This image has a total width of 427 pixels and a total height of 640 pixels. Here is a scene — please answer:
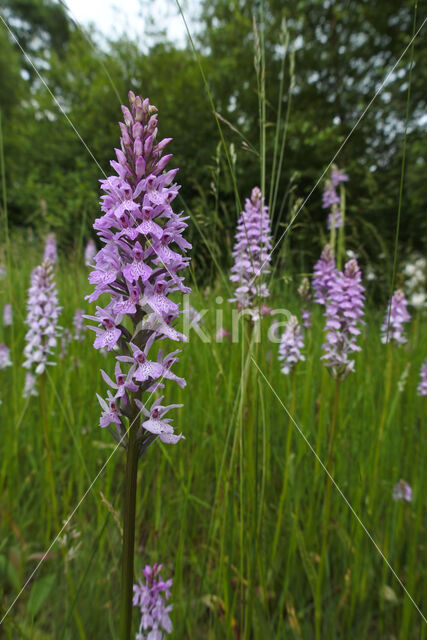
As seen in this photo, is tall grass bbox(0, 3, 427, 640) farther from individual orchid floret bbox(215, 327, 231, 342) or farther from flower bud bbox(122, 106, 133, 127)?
flower bud bbox(122, 106, 133, 127)

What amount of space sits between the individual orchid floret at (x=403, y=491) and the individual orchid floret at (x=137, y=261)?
6.06 ft

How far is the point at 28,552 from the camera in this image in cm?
205

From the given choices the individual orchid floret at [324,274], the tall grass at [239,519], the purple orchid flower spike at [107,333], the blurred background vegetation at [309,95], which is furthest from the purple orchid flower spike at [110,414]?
the blurred background vegetation at [309,95]

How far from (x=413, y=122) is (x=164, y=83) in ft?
27.0

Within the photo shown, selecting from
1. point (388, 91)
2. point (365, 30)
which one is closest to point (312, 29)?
point (365, 30)

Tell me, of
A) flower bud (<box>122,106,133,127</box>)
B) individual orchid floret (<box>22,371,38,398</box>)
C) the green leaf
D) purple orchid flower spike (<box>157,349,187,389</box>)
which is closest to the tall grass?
the green leaf

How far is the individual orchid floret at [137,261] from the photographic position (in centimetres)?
85

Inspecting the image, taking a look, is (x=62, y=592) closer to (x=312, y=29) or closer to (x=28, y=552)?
(x=28, y=552)

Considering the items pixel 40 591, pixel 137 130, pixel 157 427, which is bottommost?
pixel 40 591

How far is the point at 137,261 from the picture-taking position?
876 millimetres

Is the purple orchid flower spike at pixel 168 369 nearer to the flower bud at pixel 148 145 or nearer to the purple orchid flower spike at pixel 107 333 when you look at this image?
the purple orchid flower spike at pixel 107 333

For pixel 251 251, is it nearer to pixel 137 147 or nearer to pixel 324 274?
pixel 324 274

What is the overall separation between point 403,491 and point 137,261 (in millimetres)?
2137

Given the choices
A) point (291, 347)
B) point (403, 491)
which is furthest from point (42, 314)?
point (403, 491)
